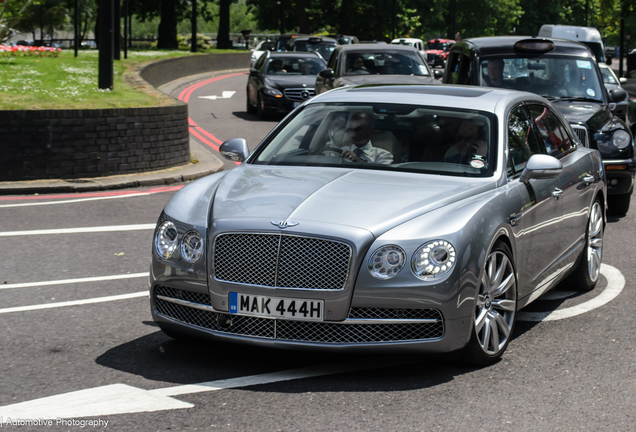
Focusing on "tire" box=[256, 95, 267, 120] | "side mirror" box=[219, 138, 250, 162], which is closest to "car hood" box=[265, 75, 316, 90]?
"tire" box=[256, 95, 267, 120]

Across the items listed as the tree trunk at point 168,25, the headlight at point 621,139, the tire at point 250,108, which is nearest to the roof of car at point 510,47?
the headlight at point 621,139

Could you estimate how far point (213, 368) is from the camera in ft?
16.7

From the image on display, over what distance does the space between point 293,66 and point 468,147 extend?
728 inches

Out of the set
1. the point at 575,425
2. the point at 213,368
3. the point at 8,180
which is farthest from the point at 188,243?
the point at 8,180

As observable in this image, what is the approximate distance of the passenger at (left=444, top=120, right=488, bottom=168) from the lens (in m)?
5.91

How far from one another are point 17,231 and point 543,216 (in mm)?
5763

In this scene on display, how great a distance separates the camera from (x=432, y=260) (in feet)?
15.6

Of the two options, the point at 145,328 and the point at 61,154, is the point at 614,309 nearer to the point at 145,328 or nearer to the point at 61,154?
the point at 145,328

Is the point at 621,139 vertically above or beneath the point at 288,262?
beneath

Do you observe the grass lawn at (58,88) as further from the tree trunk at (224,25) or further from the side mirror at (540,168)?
the tree trunk at (224,25)

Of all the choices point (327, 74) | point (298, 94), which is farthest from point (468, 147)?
point (298, 94)

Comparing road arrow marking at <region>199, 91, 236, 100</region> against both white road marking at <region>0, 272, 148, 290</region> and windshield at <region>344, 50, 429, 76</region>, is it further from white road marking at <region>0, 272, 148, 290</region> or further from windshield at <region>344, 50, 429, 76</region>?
white road marking at <region>0, 272, 148, 290</region>

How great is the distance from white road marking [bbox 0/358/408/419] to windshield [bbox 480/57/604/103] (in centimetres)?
739

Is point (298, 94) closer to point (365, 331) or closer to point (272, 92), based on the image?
point (272, 92)
